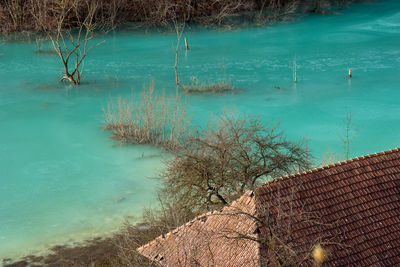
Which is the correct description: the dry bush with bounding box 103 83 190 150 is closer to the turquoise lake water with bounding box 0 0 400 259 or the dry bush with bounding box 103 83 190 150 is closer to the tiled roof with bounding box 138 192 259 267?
the turquoise lake water with bounding box 0 0 400 259

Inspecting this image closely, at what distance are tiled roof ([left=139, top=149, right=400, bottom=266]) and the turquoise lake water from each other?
619 cm

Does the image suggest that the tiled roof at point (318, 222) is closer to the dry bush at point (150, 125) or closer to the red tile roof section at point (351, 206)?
the red tile roof section at point (351, 206)

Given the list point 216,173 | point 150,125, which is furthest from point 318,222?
point 150,125

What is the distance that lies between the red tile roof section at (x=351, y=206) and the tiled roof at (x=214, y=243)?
0.44 metres

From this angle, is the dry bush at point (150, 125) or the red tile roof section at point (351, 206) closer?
the red tile roof section at point (351, 206)

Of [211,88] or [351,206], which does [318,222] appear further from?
[211,88]

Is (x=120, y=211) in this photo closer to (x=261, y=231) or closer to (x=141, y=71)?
(x=261, y=231)

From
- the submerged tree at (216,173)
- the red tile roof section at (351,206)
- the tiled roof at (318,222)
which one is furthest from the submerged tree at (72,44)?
the red tile roof section at (351,206)

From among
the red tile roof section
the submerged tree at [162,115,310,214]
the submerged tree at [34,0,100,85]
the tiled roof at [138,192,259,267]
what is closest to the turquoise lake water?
the submerged tree at [34,0,100,85]

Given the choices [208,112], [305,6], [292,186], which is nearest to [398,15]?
[305,6]

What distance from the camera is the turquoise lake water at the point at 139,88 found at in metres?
20.0

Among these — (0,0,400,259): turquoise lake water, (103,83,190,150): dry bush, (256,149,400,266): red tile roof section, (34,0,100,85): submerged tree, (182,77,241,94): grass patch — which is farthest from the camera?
(34,0,100,85): submerged tree

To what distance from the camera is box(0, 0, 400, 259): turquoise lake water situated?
19969 mm

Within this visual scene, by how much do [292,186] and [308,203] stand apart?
0.50 meters
